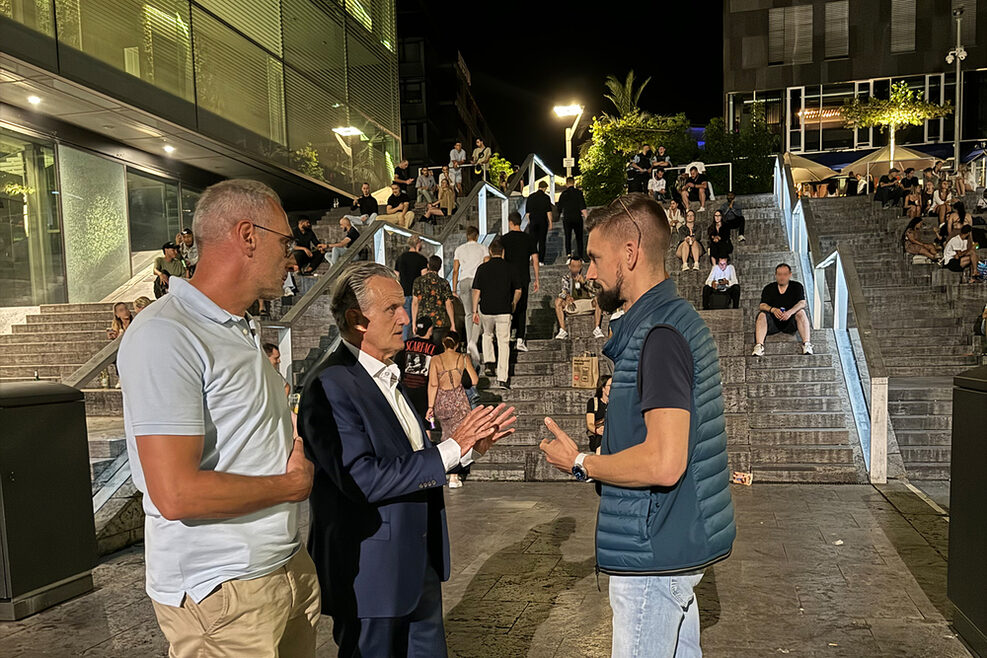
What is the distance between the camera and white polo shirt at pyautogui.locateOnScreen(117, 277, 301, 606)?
1.71m

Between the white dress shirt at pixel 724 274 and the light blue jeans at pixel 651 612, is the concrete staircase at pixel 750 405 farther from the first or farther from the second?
the light blue jeans at pixel 651 612

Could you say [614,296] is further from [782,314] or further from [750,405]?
[782,314]

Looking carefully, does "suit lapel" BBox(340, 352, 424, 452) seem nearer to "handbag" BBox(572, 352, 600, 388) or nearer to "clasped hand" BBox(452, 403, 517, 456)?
"clasped hand" BBox(452, 403, 517, 456)

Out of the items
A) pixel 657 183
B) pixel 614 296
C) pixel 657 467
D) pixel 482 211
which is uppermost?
pixel 657 183

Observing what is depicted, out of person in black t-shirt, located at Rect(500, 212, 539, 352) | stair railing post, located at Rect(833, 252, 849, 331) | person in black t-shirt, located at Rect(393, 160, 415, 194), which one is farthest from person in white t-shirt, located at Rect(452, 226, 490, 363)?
person in black t-shirt, located at Rect(393, 160, 415, 194)

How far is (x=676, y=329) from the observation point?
210 centimetres

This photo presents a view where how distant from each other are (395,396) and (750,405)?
735 cm

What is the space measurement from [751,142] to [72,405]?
2650 cm

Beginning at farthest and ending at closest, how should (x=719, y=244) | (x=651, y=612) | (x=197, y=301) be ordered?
(x=719, y=244) → (x=651, y=612) → (x=197, y=301)

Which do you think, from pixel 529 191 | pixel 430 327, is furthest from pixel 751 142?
pixel 430 327

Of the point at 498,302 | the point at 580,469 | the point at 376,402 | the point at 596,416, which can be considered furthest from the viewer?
the point at 498,302

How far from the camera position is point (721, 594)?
4.66 m

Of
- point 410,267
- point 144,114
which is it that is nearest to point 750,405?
point 410,267

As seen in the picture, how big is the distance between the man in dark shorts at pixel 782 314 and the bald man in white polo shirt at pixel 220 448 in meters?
8.66
